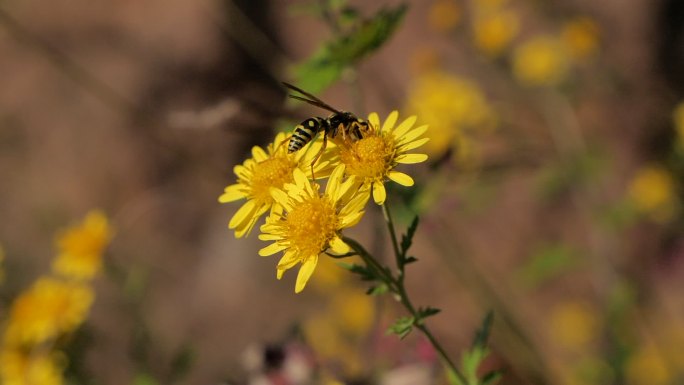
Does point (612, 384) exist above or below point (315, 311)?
below

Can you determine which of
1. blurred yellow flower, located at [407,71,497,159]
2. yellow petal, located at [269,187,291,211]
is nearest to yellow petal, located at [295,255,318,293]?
yellow petal, located at [269,187,291,211]

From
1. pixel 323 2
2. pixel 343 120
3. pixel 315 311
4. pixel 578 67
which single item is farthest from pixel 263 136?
pixel 343 120

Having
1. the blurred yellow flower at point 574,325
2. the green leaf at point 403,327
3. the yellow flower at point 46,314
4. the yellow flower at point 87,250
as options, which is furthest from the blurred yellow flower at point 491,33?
the green leaf at point 403,327

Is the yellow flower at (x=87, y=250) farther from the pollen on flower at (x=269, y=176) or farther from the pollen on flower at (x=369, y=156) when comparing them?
the pollen on flower at (x=369, y=156)

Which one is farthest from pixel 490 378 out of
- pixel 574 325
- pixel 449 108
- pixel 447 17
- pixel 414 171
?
pixel 574 325

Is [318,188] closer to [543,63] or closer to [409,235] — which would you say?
[409,235]

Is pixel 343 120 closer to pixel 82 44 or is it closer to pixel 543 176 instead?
pixel 543 176
